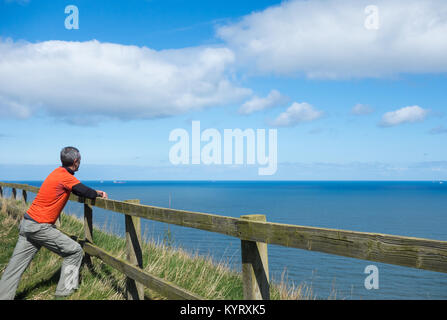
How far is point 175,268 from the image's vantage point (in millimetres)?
6359

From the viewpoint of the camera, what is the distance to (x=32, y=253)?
5.10 meters

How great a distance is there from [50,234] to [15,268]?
59cm

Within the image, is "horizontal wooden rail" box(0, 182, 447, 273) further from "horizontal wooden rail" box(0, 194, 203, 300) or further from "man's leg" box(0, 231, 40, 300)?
"man's leg" box(0, 231, 40, 300)

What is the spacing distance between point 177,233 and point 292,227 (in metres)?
27.4

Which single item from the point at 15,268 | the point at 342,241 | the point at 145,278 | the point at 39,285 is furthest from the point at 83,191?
the point at 342,241

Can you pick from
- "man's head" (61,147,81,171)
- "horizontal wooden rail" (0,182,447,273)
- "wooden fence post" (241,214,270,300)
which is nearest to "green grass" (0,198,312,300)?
"man's head" (61,147,81,171)

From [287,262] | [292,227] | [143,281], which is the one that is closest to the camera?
[292,227]

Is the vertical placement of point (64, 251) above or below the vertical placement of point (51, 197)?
below

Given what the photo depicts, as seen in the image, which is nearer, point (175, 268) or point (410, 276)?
point (175, 268)

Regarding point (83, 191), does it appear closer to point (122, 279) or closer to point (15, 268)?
point (15, 268)

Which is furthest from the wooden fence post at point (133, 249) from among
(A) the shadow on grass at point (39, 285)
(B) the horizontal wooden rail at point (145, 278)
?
(A) the shadow on grass at point (39, 285)

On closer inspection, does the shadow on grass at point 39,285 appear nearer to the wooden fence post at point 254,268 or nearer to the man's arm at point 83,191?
the man's arm at point 83,191
